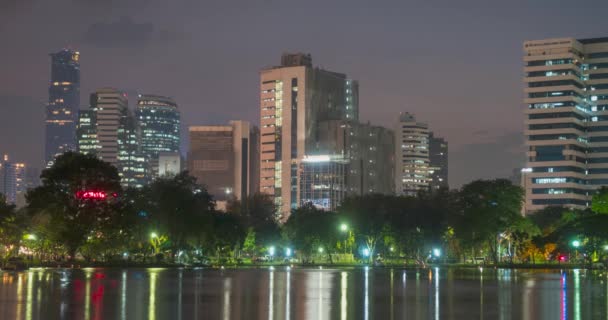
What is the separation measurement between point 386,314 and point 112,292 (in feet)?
61.8

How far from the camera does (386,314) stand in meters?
39.5

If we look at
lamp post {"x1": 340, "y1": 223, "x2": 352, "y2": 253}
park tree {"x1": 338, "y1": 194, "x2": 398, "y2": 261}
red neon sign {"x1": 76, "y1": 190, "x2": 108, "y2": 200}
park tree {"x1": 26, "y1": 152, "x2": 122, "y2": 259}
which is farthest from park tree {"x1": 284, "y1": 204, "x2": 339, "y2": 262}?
red neon sign {"x1": 76, "y1": 190, "x2": 108, "y2": 200}

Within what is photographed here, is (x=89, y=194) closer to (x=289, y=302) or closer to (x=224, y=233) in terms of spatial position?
(x=224, y=233)

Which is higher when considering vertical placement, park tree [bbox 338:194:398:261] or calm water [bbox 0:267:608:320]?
park tree [bbox 338:194:398:261]

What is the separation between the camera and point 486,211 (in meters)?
141

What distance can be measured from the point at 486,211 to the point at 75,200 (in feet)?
204

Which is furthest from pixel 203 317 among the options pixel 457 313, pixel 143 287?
pixel 143 287

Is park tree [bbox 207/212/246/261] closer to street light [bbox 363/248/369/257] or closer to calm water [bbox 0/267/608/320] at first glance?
street light [bbox 363/248/369/257]

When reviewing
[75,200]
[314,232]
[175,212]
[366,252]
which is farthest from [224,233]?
[75,200]

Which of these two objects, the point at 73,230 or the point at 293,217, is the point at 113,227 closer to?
the point at 73,230

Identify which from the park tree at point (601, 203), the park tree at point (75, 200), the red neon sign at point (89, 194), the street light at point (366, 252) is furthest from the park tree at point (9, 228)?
the park tree at point (601, 203)

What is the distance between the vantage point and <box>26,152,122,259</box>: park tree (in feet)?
357

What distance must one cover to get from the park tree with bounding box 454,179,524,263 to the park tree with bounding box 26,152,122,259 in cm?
5430

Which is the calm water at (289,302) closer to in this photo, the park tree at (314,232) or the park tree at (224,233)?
the park tree at (224,233)
